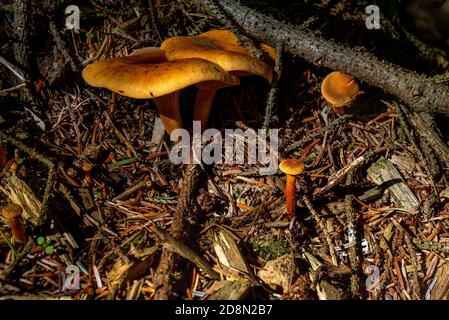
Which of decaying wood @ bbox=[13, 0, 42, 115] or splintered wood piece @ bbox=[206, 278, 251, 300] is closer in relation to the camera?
splintered wood piece @ bbox=[206, 278, 251, 300]

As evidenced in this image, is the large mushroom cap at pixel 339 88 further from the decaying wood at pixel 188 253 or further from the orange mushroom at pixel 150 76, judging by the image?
the decaying wood at pixel 188 253

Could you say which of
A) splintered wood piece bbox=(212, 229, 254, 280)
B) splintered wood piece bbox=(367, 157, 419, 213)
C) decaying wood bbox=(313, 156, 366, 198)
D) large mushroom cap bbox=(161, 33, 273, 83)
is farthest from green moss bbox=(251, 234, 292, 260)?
large mushroom cap bbox=(161, 33, 273, 83)

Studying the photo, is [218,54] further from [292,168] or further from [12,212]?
[12,212]

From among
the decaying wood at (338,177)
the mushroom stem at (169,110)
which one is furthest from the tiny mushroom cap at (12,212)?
the decaying wood at (338,177)

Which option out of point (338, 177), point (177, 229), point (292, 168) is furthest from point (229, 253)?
point (338, 177)

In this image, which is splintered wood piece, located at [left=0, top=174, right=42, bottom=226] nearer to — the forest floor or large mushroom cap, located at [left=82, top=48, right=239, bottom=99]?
the forest floor
